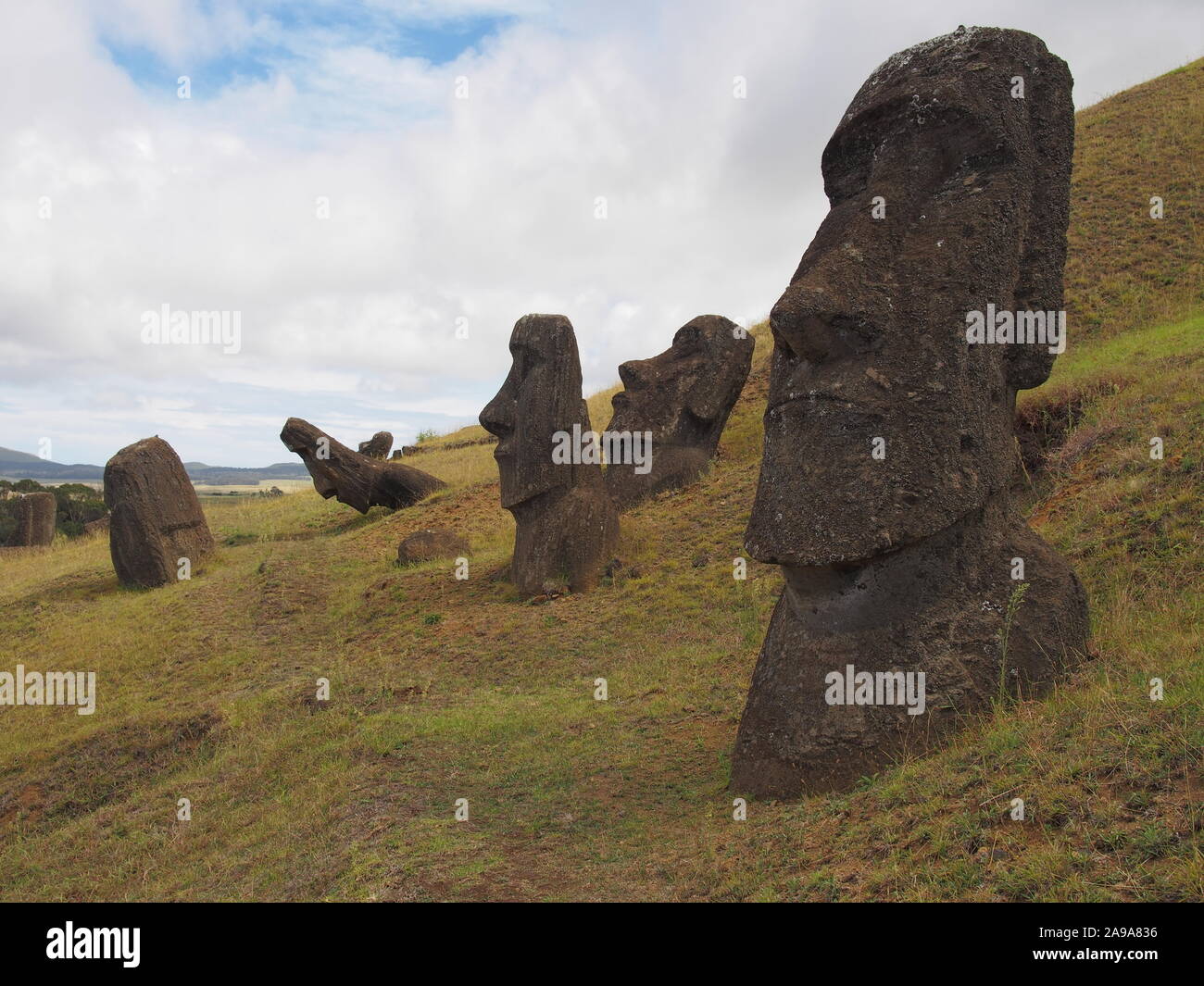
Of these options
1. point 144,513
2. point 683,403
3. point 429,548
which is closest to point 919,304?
point 683,403

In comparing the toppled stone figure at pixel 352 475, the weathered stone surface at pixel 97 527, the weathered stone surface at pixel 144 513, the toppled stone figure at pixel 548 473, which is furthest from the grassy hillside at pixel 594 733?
the weathered stone surface at pixel 97 527

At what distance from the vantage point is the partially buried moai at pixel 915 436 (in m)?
5.59

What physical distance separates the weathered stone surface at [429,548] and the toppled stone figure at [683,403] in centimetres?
273

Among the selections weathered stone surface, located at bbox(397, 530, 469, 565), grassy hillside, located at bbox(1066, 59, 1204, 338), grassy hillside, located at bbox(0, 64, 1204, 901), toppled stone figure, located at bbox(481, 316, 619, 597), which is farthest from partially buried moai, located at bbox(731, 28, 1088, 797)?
grassy hillside, located at bbox(1066, 59, 1204, 338)

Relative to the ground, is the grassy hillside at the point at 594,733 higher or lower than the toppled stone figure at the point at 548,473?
lower

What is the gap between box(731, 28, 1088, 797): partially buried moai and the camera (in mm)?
5594

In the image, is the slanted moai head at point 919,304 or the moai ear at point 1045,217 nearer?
the slanted moai head at point 919,304

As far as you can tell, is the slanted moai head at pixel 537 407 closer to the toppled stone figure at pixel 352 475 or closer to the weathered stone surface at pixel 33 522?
the toppled stone figure at pixel 352 475

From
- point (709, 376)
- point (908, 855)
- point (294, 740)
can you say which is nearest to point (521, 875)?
point (908, 855)

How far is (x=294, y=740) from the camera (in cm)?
855

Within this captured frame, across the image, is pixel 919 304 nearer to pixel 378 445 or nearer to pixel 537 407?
pixel 537 407

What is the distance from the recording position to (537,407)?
13.3 meters

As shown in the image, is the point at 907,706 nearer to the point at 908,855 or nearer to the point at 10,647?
the point at 908,855

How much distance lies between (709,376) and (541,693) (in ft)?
29.5
